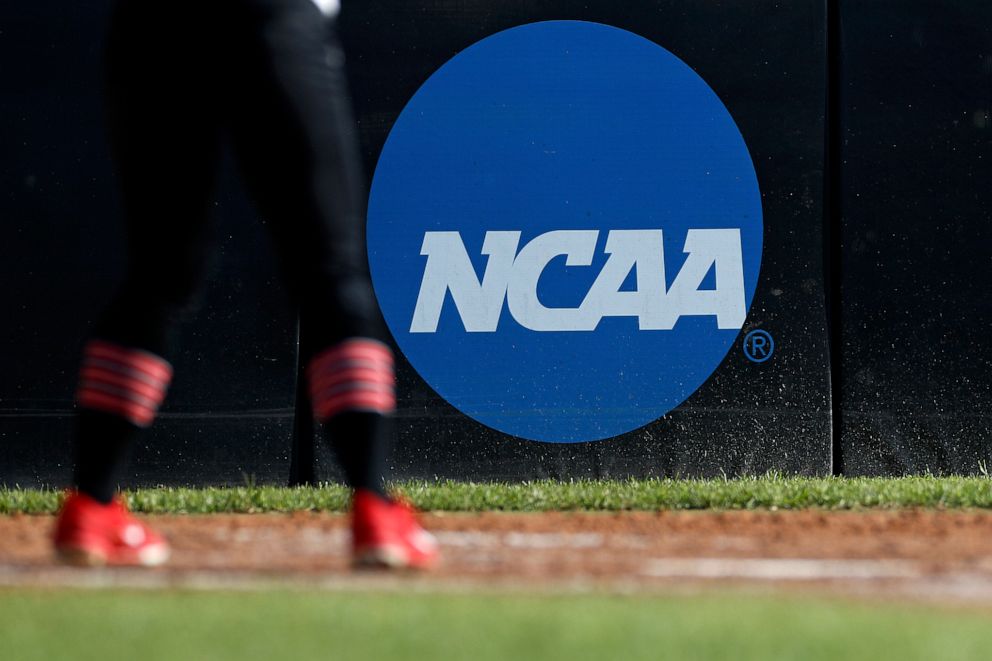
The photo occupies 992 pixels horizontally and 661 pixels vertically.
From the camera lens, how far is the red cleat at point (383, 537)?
2541 millimetres

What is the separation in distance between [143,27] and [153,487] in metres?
2.85

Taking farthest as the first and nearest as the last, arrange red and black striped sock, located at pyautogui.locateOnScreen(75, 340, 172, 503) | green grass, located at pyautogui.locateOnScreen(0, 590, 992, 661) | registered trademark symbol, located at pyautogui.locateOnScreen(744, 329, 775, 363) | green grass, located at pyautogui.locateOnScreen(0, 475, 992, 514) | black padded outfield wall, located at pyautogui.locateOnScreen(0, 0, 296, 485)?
registered trademark symbol, located at pyautogui.locateOnScreen(744, 329, 775, 363)
black padded outfield wall, located at pyautogui.locateOnScreen(0, 0, 296, 485)
green grass, located at pyautogui.locateOnScreen(0, 475, 992, 514)
red and black striped sock, located at pyautogui.locateOnScreen(75, 340, 172, 503)
green grass, located at pyautogui.locateOnScreen(0, 590, 992, 661)

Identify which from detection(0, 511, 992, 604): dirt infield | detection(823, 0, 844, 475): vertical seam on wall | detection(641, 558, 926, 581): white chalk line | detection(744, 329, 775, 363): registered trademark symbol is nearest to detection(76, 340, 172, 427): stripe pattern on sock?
detection(0, 511, 992, 604): dirt infield

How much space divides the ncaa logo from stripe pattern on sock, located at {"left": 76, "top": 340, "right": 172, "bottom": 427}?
2543 mm

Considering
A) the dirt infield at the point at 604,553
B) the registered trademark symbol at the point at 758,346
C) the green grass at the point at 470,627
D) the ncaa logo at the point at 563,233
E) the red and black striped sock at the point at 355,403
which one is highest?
the ncaa logo at the point at 563,233

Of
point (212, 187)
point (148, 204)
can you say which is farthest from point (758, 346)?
point (148, 204)

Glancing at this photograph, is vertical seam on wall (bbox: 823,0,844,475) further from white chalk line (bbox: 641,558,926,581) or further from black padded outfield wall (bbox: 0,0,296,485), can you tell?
white chalk line (bbox: 641,558,926,581)

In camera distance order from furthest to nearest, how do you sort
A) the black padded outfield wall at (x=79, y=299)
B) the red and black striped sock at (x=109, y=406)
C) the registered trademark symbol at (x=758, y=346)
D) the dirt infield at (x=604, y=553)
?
the registered trademark symbol at (x=758, y=346), the black padded outfield wall at (x=79, y=299), the red and black striped sock at (x=109, y=406), the dirt infield at (x=604, y=553)

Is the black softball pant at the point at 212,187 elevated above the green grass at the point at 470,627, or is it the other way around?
the black softball pant at the point at 212,187

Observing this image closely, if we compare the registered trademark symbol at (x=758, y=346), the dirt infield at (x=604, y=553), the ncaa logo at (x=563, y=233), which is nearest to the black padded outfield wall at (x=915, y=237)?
the registered trademark symbol at (x=758, y=346)

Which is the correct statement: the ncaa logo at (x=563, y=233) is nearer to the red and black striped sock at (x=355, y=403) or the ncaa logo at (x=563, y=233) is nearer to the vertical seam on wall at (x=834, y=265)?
the vertical seam on wall at (x=834, y=265)

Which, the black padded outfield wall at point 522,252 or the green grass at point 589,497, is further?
the black padded outfield wall at point 522,252

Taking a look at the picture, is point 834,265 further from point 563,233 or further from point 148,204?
point 148,204

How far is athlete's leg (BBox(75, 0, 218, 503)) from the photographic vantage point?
284 cm
